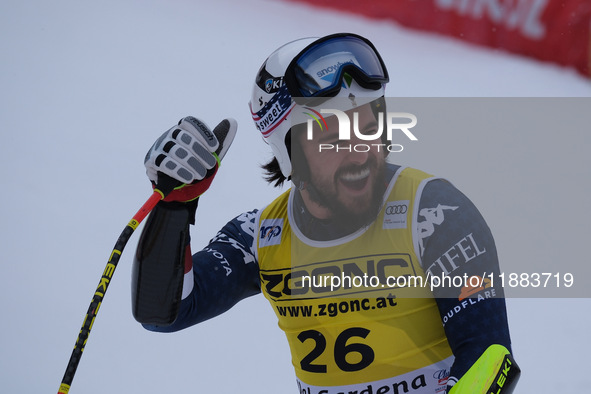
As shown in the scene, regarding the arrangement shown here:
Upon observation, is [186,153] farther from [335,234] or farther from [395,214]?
[395,214]

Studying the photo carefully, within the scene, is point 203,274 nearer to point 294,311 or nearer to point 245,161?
point 294,311

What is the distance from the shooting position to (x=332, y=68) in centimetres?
271

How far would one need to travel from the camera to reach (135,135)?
581 centimetres

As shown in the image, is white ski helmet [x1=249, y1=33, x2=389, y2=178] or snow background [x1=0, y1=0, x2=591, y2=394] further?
snow background [x1=0, y1=0, x2=591, y2=394]

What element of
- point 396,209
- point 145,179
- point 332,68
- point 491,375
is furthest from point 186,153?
point 145,179

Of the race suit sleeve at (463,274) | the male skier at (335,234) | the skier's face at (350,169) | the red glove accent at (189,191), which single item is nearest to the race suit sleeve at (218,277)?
the male skier at (335,234)

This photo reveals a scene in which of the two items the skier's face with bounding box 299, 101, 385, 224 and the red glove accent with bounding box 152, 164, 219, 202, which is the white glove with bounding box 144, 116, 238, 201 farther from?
the skier's face with bounding box 299, 101, 385, 224

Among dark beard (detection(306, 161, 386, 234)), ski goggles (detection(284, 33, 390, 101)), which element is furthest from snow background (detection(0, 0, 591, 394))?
ski goggles (detection(284, 33, 390, 101))

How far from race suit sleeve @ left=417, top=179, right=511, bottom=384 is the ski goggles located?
50 centimetres

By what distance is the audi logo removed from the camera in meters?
2.63

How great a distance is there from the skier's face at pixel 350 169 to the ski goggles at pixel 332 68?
3.8 inches

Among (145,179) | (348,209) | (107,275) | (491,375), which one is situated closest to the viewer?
(491,375)

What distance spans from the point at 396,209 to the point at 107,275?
3.10 ft

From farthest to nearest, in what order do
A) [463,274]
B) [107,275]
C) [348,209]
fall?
[348,209]
[107,275]
[463,274]
